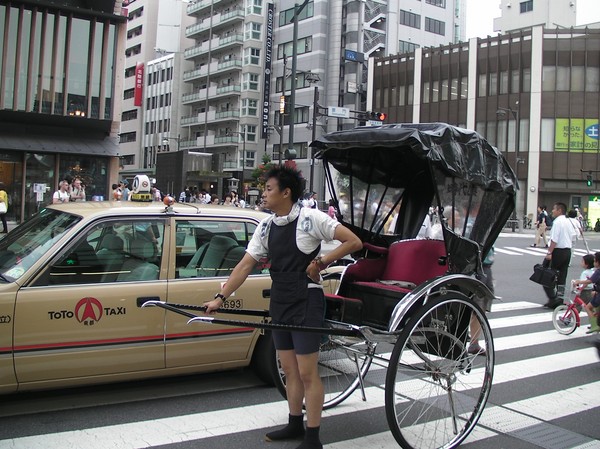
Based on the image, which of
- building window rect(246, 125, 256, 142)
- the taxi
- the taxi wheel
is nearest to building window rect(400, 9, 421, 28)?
building window rect(246, 125, 256, 142)

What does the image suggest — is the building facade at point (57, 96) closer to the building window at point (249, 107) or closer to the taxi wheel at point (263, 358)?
the taxi wheel at point (263, 358)

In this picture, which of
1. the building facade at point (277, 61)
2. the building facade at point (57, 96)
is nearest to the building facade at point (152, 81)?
the building facade at point (277, 61)

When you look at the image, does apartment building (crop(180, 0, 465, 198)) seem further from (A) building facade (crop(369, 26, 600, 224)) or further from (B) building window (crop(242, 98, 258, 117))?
(A) building facade (crop(369, 26, 600, 224))

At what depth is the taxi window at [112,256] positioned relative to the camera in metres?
4.40

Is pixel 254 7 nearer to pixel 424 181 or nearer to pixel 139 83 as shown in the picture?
pixel 139 83

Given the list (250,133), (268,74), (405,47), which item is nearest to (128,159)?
(250,133)

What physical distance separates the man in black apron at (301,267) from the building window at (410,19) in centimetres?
6405

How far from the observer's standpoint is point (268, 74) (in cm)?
6028

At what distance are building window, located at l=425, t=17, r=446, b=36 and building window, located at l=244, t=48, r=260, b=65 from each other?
64.2 feet

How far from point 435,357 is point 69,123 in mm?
22721

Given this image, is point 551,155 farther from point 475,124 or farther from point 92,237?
point 92,237

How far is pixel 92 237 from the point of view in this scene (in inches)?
180

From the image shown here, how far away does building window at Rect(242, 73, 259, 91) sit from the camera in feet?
209

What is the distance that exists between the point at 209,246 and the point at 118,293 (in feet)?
3.26
